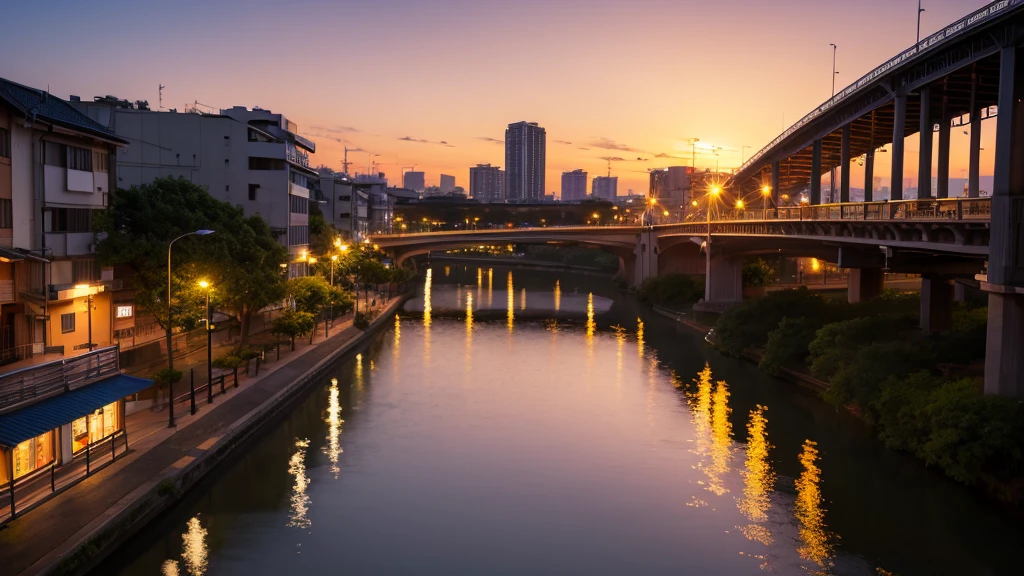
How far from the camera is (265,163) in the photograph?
186 ft

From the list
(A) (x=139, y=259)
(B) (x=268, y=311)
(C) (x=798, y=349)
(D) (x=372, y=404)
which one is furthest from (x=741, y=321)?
(A) (x=139, y=259)

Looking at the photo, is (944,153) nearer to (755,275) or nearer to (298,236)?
(755,275)

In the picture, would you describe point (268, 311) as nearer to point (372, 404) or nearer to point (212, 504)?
point (372, 404)

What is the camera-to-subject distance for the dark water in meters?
20.6

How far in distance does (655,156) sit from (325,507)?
149 meters

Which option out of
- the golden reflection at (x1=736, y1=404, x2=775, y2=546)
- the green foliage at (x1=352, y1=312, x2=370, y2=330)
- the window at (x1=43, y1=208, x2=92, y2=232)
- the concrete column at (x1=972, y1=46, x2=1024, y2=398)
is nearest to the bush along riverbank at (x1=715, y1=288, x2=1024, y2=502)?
the concrete column at (x1=972, y1=46, x2=1024, y2=398)

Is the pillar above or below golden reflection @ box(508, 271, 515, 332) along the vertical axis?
above

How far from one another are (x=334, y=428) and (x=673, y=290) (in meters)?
53.5

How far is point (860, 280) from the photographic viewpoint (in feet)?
187

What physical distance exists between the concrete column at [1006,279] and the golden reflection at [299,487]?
21581mm

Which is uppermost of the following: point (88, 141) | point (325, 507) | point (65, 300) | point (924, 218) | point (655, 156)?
point (655, 156)

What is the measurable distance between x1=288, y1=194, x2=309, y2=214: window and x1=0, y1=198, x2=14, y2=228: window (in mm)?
29499

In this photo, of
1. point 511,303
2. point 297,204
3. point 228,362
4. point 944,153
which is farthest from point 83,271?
point 511,303

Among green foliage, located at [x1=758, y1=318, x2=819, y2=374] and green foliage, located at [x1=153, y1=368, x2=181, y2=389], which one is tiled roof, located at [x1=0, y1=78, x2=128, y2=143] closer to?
green foliage, located at [x1=153, y1=368, x2=181, y2=389]
